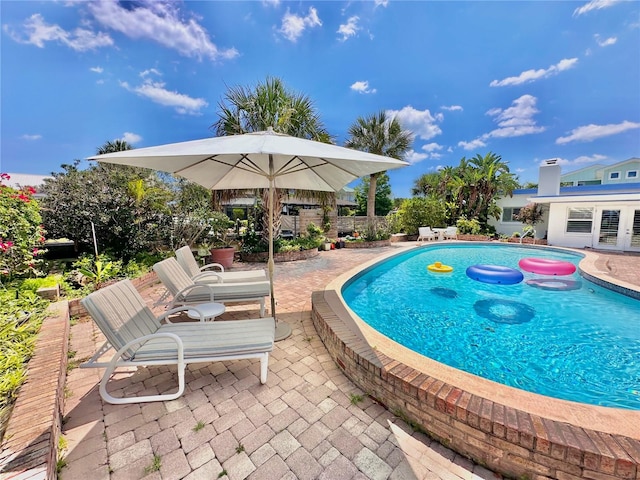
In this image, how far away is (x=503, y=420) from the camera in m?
2.04

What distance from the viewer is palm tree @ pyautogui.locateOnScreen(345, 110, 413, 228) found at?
17.6m

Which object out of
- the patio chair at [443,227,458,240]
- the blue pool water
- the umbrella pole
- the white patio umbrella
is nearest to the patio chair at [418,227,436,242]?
the patio chair at [443,227,458,240]

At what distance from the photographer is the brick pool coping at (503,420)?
181 centimetres

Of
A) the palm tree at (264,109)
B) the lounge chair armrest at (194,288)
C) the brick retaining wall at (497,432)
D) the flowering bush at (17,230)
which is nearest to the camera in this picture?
the brick retaining wall at (497,432)

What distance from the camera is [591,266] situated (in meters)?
9.43

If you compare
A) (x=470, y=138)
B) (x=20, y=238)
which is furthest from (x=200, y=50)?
(x=470, y=138)

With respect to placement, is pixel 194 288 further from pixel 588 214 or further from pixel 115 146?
pixel 115 146

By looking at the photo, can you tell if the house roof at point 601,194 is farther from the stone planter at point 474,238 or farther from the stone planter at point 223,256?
the stone planter at point 223,256

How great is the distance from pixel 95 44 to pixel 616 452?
13.7m

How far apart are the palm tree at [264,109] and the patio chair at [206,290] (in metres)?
6.59

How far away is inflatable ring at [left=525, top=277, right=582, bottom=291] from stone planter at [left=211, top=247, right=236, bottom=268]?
10135 millimetres

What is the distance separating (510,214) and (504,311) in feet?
59.8

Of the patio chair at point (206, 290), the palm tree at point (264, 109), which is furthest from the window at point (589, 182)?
the patio chair at point (206, 290)

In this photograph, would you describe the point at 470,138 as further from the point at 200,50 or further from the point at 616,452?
the point at 616,452
